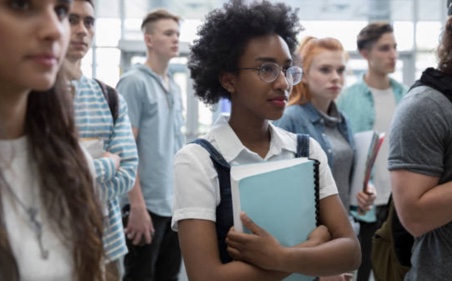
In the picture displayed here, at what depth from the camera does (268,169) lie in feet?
4.77

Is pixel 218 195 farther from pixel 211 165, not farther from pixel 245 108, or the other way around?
pixel 245 108

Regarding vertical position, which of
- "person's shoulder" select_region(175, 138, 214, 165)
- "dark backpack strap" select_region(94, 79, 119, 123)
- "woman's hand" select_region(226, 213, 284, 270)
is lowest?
"woman's hand" select_region(226, 213, 284, 270)

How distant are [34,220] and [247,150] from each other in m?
0.66

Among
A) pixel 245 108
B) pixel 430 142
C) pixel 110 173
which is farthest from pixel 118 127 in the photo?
pixel 430 142

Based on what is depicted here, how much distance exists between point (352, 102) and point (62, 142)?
252 cm

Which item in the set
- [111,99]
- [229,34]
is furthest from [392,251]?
[111,99]

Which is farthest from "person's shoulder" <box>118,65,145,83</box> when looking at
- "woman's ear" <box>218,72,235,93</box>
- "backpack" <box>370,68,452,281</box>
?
"backpack" <box>370,68,452,281</box>

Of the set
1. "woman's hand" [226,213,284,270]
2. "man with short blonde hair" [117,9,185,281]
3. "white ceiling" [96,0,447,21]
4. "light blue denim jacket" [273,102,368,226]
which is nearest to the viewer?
"woman's hand" [226,213,284,270]

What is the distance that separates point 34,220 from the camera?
1114 mm

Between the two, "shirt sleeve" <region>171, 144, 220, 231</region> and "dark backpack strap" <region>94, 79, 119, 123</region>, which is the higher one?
"dark backpack strap" <region>94, 79, 119, 123</region>

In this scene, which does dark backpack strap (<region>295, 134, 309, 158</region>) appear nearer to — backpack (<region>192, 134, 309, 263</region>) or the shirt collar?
the shirt collar

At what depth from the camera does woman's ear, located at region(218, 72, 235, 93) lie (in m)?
1.68

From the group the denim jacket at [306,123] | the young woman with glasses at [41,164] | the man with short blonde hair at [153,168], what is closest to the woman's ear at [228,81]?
the young woman with glasses at [41,164]

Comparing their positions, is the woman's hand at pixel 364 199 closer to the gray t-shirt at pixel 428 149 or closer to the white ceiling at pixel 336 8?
the gray t-shirt at pixel 428 149
